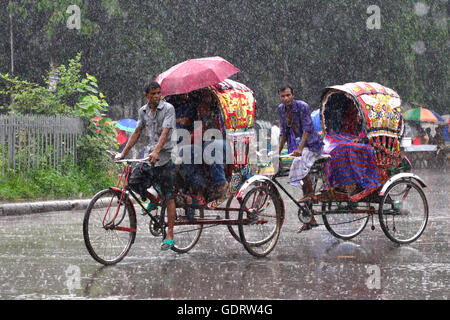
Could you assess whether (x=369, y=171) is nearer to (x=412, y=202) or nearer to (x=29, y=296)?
(x=412, y=202)

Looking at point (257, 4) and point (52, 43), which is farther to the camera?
point (257, 4)

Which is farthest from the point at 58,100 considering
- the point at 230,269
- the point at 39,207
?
the point at 230,269

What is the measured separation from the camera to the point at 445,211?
44.1 feet

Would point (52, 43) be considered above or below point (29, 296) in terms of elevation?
above

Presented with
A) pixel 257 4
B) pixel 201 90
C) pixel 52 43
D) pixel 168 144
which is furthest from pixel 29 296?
pixel 257 4

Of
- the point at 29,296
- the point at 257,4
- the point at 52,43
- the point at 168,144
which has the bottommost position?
the point at 29,296

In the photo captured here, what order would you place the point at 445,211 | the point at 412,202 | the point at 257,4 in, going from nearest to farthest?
the point at 412,202, the point at 445,211, the point at 257,4

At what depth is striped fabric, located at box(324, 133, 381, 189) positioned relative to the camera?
375 inches

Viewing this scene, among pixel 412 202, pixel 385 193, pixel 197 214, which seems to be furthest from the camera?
pixel 412 202

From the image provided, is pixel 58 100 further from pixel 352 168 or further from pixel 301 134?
pixel 352 168

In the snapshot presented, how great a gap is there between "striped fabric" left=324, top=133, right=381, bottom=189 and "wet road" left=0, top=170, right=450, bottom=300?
2.56 feet

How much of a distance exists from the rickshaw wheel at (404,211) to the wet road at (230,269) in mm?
184

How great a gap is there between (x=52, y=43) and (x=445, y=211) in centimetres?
1807

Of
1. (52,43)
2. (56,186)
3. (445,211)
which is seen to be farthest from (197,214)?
(52,43)
